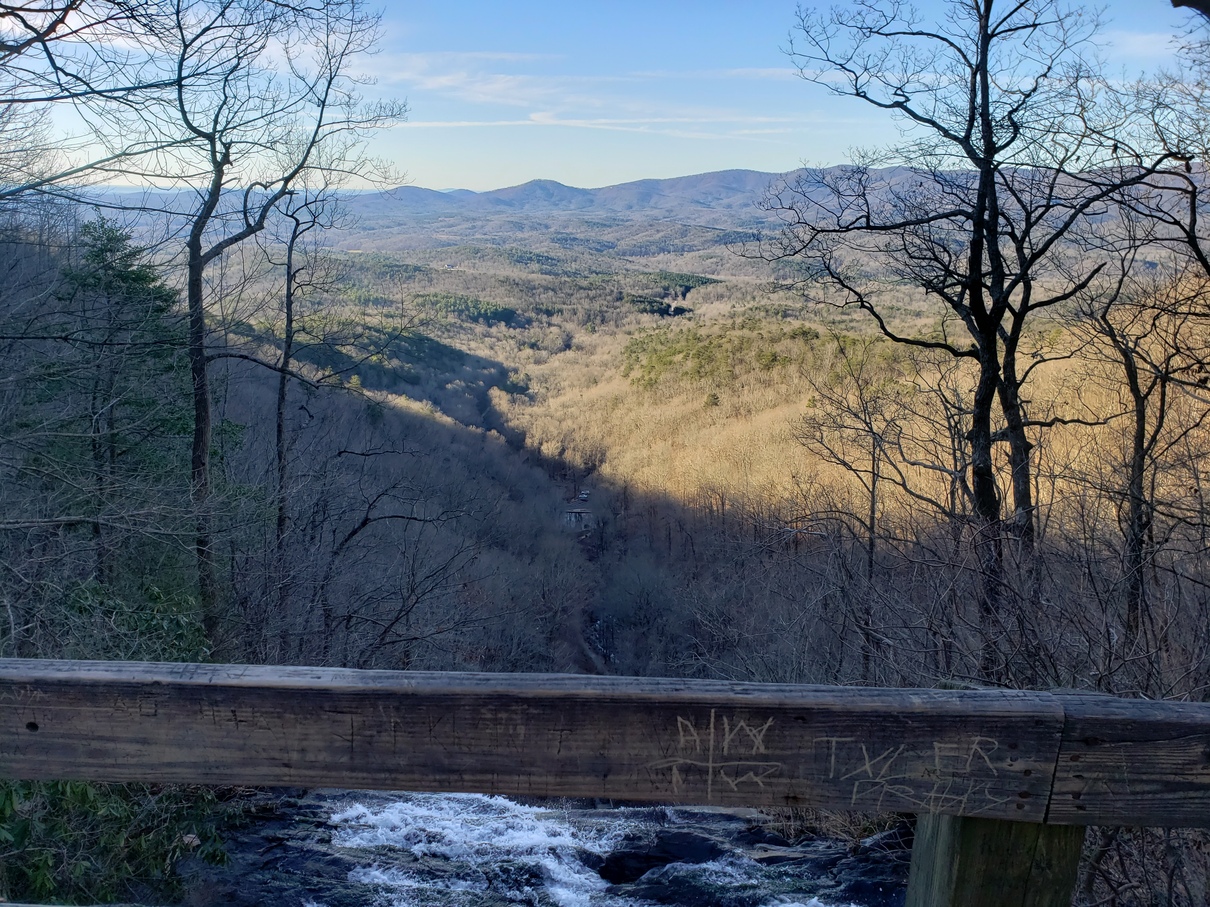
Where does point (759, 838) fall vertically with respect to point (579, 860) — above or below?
below

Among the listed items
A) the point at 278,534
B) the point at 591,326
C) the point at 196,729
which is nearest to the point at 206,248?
the point at 278,534

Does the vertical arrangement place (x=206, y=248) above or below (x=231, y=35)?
below

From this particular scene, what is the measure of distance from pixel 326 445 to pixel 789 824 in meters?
16.8

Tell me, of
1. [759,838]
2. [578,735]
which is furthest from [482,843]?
[578,735]

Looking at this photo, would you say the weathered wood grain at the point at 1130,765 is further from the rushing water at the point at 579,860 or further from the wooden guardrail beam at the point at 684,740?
the rushing water at the point at 579,860

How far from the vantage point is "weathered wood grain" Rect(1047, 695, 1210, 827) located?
4.79ft

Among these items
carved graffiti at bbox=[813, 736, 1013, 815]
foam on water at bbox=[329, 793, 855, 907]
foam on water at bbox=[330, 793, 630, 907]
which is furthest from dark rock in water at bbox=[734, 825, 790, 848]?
carved graffiti at bbox=[813, 736, 1013, 815]

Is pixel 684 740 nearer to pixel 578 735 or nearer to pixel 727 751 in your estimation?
pixel 727 751

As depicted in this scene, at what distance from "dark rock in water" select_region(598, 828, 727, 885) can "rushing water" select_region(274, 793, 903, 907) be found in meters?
0.01

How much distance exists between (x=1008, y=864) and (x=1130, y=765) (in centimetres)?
26

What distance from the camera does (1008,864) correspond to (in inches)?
59.4

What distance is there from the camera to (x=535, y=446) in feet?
226

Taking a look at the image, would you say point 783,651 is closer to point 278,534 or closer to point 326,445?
point 278,534

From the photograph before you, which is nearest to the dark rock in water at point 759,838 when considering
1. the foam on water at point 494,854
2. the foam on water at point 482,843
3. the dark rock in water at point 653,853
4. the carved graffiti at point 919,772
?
the dark rock in water at point 653,853
